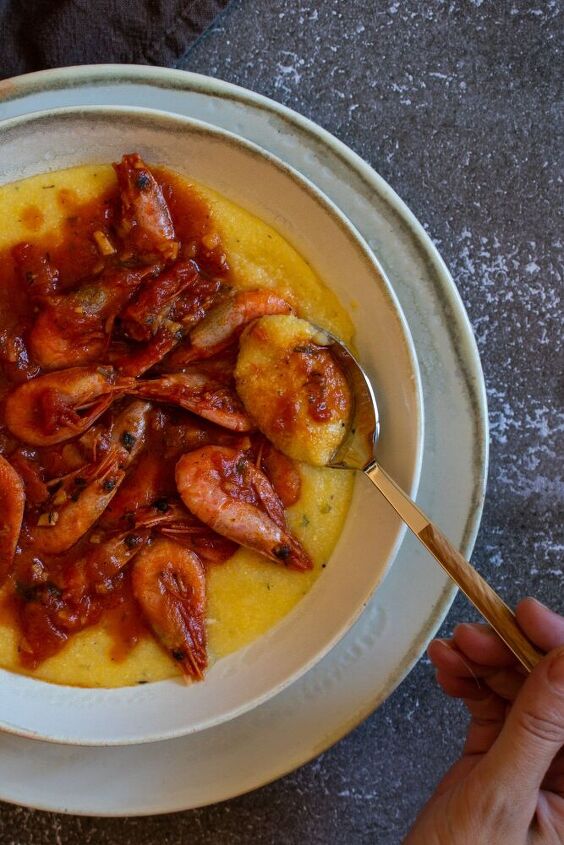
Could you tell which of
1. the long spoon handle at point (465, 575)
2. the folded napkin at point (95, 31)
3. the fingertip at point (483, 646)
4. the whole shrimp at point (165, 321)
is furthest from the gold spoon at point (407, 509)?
the folded napkin at point (95, 31)

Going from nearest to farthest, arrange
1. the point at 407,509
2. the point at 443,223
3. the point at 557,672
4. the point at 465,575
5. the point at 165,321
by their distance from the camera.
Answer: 1. the point at 557,672
2. the point at 465,575
3. the point at 407,509
4. the point at 165,321
5. the point at 443,223

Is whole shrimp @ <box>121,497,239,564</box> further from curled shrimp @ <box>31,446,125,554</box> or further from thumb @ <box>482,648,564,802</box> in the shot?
thumb @ <box>482,648,564,802</box>

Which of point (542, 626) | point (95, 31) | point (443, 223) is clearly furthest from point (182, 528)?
point (95, 31)

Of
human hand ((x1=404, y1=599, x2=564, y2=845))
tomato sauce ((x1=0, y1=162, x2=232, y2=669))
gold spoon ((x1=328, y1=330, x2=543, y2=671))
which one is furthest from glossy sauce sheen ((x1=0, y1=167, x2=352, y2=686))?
human hand ((x1=404, y1=599, x2=564, y2=845))

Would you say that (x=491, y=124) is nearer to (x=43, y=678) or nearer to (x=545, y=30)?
(x=545, y=30)

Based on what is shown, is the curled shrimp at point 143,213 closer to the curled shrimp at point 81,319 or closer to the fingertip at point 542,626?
the curled shrimp at point 81,319

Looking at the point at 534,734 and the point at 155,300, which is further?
the point at 155,300

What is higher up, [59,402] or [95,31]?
[95,31]

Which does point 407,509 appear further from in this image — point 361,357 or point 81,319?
point 81,319
